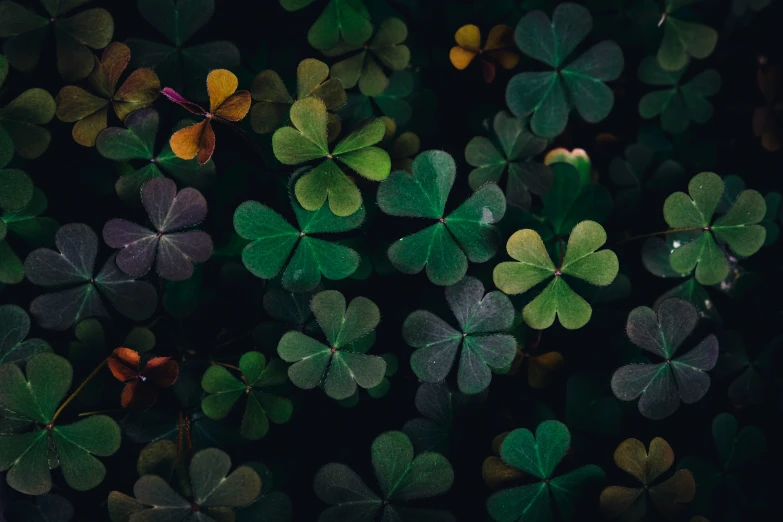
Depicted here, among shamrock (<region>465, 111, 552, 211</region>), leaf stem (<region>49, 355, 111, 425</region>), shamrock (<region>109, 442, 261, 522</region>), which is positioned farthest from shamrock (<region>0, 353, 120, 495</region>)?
shamrock (<region>465, 111, 552, 211</region>)

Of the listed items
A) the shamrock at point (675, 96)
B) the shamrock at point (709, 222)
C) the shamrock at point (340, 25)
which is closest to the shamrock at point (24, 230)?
the shamrock at point (340, 25)

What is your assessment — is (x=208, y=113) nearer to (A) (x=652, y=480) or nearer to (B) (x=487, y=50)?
(B) (x=487, y=50)

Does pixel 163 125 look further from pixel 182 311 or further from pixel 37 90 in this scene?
pixel 182 311

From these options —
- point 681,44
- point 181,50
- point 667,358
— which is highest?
point 681,44

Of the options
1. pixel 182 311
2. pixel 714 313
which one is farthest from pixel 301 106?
pixel 714 313

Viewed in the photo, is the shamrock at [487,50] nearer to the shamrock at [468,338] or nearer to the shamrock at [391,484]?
the shamrock at [468,338]

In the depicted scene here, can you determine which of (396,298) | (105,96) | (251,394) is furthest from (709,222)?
(105,96)
